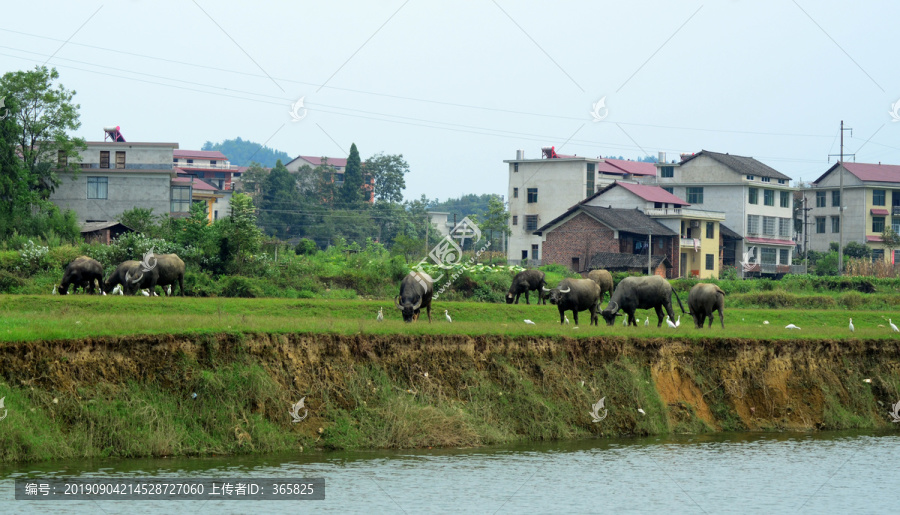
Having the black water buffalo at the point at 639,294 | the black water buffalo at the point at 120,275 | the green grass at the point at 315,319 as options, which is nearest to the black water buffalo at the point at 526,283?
the green grass at the point at 315,319

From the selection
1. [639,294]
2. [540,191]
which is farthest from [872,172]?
[639,294]

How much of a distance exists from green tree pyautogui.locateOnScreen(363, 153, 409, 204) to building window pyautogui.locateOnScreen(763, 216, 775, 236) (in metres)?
31.8

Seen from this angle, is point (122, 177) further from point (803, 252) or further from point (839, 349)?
point (803, 252)

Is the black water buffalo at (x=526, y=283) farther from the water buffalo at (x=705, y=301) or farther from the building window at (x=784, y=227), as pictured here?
the building window at (x=784, y=227)

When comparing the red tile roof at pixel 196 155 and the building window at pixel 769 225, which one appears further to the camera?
the red tile roof at pixel 196 155

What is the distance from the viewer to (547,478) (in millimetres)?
16484

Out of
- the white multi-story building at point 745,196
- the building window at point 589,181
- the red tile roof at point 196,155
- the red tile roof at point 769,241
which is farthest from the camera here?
the red tile roof at point 196,155

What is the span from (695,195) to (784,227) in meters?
7.59

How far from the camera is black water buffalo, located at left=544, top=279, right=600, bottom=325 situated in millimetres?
27203

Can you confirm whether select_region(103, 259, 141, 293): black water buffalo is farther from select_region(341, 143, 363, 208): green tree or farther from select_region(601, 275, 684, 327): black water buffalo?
select_region(341, 143, 363, 208): green tree

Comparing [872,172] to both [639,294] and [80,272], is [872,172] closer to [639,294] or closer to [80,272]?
[639,294]

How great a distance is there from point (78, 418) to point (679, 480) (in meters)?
9.84

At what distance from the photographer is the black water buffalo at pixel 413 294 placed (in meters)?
24.9

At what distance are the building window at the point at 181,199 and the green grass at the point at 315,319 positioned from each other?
28339mm
